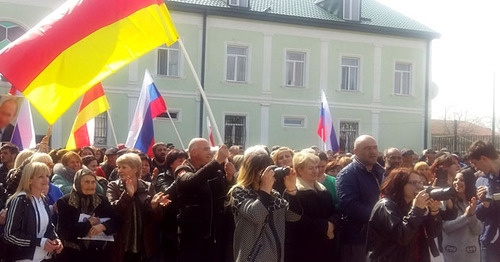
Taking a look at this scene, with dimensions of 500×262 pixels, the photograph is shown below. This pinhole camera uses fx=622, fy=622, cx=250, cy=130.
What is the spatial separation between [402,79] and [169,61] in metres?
10.8

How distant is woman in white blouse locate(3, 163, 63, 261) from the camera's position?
586 cm

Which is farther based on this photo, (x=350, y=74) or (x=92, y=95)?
(x=350, y=74)

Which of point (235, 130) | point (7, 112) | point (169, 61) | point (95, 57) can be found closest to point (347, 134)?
point (235, 130)

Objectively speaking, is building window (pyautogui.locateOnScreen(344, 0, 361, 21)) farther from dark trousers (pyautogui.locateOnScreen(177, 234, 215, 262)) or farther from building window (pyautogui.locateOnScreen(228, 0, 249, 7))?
dark trousers (pyautogui.locateOnScreen(177, 234, 215, 262))

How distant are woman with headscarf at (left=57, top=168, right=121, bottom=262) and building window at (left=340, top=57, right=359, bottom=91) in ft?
71.1

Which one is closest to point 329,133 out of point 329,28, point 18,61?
point 18,61

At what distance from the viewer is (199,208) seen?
6520mm

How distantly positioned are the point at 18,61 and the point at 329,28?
21291mm

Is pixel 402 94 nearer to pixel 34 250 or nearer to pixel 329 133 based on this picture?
pixel 329 133

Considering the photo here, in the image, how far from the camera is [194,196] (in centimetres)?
652

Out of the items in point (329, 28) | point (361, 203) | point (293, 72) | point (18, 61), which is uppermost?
point (329, 28)

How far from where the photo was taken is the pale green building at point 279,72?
23766 millimetres

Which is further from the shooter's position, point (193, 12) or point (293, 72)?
point (293, 72)

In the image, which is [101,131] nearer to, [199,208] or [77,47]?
[77,47]
